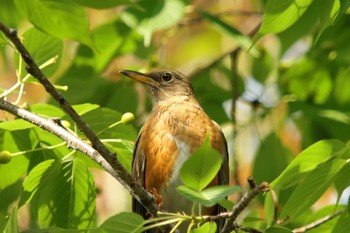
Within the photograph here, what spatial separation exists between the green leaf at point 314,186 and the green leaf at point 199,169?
0.45 m

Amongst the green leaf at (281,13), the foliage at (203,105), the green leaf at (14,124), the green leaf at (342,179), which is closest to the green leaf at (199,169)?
the foliage at (203,105)

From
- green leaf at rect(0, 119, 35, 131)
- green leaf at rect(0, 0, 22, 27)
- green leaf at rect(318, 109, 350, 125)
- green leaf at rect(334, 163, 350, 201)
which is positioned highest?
green leaf at rect(0, 0, 22, 27)

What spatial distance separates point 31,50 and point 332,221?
1.81 metres

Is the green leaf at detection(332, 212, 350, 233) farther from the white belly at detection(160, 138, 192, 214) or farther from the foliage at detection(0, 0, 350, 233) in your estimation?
the white belly at detection(160, 138, 192, 214)

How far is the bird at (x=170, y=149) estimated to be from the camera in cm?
498

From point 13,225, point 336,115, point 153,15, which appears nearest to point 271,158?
point 336,115

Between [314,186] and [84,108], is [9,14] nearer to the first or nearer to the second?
[84,108]

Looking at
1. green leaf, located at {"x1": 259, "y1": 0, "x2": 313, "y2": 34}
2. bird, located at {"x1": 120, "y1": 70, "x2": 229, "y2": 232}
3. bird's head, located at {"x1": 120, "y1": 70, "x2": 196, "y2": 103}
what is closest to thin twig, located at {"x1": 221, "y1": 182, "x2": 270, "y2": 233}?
green leaf, located at {"x1": 259, "y1": 0, "x2": 313, "y2": 34}

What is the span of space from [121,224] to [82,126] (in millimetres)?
477

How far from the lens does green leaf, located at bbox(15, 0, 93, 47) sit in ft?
12.1

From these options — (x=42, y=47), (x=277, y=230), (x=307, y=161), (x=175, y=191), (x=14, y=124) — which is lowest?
(x=175, y=191)

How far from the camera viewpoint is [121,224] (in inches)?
122

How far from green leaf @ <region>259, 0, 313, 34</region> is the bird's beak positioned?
1847 millimetres

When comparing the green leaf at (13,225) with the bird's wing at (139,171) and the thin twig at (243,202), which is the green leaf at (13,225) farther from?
the bird's wing at (139,171)
